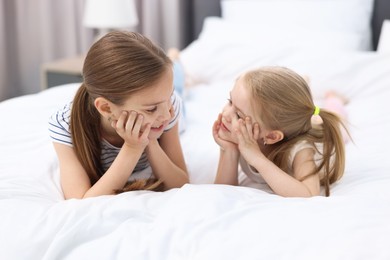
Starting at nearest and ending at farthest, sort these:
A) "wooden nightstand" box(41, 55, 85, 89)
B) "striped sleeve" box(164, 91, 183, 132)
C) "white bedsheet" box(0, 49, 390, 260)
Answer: "white bedsheet" box(0, 49, 390, 260) → "striped sleeve" box(164, 91, 183, 132) → "wooden nightstand" box(41, 55, 85, 89)

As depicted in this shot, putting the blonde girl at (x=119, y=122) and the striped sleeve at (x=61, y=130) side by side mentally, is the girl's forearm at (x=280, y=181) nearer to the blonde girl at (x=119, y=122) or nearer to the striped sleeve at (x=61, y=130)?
the blonde girl at (x=119, y=122)

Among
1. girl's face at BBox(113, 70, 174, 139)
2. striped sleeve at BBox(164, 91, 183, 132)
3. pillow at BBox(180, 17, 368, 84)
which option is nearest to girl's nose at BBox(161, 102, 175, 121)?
girl's face at BBox(113, 70, 174, 139)

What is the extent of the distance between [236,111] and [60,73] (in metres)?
1.80

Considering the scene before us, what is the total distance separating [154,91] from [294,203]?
0.37m

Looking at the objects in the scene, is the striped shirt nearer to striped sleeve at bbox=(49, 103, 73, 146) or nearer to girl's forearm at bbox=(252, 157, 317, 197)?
striped sleeve at bbox=(49, 103, 73, 146)

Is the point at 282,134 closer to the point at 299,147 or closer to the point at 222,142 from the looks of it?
the point at 299,147

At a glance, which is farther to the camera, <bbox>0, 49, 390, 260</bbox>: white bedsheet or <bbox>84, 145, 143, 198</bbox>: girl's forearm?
<bbox>84, 145, 143, 198</bbox>: girl's forearm

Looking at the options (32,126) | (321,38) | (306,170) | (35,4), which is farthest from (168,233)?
(35,4)

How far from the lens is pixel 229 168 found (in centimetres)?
120

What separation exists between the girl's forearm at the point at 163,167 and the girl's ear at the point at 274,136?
→ 0.76 ft

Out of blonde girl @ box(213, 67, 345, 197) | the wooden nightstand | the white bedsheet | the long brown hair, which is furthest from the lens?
the wooden nightstand

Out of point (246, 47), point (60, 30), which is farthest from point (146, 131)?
point (60, 30)

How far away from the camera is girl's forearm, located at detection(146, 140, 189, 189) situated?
116 centimetres

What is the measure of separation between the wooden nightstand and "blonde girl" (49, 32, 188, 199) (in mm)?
1548
